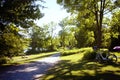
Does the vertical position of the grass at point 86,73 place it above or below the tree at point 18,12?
below

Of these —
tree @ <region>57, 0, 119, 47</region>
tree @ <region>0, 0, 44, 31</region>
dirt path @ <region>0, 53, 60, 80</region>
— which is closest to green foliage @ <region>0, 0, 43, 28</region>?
tree @ <region>0, 0, 44, 31</region>

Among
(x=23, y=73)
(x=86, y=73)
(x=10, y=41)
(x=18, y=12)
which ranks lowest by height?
(x=23, y=73)

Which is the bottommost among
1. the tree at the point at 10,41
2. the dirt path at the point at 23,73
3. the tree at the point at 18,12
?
the dirt path at the point at 23,73

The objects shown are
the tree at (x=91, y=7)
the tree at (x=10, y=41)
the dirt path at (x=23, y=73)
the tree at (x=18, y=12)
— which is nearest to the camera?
the dirt path at (x=23, y=73)

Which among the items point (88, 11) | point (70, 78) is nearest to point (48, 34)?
point (88, 11)

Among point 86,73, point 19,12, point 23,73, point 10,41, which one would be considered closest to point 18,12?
point 19,12

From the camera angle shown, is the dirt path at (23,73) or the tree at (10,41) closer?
the dirt path at (23,73)

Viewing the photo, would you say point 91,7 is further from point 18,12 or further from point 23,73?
point 23,73

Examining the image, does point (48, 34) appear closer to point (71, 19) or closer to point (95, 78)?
point (71, 19)

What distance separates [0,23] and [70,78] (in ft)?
32.9

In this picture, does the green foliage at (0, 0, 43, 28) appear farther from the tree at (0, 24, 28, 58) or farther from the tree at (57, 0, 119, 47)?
the tree at (57, 0, 119, 47)

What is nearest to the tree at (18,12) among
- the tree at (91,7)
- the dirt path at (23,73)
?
the dirt path at (23,73)

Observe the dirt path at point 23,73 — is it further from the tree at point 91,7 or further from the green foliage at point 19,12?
the tree at point 91,7

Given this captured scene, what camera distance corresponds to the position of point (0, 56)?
21.4m
